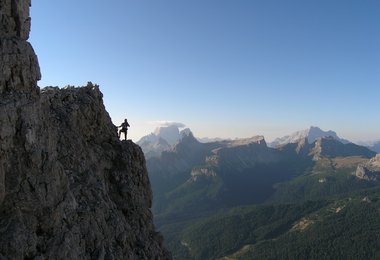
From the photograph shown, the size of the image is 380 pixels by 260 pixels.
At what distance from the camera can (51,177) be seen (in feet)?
132

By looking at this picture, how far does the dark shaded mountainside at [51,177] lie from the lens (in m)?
36.2

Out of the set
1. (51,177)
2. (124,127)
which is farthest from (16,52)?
(124,127)

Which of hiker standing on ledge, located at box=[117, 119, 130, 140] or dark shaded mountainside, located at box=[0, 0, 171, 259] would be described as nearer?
dark shaded mountainside, located at box=[0, 0, 171, 259]

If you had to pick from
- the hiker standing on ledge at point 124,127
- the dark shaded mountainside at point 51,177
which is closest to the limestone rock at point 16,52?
the dark shaded mountainside at point 51,177

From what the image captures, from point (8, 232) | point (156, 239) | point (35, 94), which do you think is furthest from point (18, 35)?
point (156, 239)

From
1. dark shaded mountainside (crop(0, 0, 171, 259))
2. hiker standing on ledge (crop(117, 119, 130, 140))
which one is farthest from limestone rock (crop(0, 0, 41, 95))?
hiker standing on ledge (crop(117, 119, 130, 140))

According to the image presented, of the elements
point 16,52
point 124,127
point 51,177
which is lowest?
point 51,177

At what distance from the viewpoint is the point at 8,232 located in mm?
33969

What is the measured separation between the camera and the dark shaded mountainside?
1426 inches

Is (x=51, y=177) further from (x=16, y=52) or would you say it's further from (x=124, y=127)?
(x=124, y=127)

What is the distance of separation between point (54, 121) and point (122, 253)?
17.8 meters

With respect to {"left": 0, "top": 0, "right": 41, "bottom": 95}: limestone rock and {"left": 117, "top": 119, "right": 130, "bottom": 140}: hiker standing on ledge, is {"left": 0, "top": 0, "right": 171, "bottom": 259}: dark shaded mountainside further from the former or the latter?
{"left": 117, "top": 119, "right": 130, "bottom": 140}: hiker standing on ledge

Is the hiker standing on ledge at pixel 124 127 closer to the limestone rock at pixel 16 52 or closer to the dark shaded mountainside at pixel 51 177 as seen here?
the dark shaded mountainside at pixel 51 177

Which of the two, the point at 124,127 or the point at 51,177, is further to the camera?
the point at 124,127
